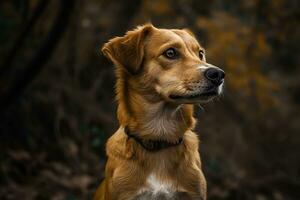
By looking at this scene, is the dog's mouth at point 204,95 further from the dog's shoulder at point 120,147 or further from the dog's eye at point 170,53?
the dog's shoulder at point 120,147

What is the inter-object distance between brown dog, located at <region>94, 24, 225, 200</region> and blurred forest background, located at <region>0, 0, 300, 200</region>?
263 cm

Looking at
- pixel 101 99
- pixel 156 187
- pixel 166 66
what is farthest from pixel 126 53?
pixel 101 99

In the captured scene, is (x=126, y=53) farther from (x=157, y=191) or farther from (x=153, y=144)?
(x=157, y=191)

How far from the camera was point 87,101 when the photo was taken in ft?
35.5

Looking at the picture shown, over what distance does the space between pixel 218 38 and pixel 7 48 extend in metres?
4.52

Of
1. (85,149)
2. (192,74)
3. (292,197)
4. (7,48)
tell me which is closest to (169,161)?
(192,74)

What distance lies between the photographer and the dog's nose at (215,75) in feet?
17.6

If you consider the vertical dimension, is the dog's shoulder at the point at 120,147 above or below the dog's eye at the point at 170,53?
below

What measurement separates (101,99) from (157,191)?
645cm

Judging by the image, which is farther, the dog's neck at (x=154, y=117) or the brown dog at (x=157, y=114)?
the dog's neck at (x=154, y=117)

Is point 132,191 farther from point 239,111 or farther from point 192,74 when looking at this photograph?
point 239,111

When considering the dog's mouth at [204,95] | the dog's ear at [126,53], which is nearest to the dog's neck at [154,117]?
the dog's ear at [126,53]

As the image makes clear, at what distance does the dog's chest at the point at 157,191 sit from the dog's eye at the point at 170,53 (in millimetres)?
1041

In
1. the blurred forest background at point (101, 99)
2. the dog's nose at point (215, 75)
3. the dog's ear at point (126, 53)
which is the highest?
the dog's ear at point (126, 53)
